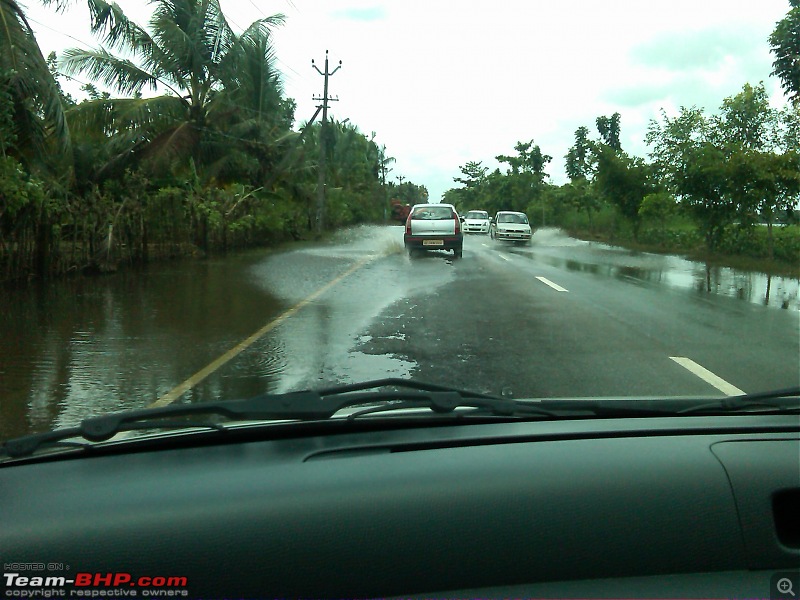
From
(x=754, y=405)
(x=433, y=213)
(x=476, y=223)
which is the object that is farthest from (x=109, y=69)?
(x=476, y=223)

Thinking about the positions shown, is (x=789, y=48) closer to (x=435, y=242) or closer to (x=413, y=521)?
(x=435, y=242)

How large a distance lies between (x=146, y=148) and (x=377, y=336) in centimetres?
1713

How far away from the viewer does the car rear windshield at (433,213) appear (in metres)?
22.8

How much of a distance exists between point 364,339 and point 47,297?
6180 mm

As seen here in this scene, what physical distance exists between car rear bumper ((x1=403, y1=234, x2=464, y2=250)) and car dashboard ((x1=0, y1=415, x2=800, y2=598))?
19.7 metres

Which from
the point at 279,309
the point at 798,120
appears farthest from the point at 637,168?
the point at 279,309

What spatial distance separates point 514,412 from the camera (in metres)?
2.89

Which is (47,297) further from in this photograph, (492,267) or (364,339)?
(492,267)

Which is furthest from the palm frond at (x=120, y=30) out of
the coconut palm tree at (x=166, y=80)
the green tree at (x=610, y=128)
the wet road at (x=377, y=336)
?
the green tree at (x=610, y=128)

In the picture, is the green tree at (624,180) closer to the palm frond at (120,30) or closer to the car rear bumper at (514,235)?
the car rear bumper at (514,235)

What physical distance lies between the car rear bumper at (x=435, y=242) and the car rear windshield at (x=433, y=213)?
0.75m

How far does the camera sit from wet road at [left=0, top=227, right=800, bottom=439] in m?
6.45

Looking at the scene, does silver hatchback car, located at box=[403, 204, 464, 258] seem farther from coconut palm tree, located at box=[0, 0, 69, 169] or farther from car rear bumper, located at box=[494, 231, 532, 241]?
car rear bumper, located at box=[494, 231, 532, 241]

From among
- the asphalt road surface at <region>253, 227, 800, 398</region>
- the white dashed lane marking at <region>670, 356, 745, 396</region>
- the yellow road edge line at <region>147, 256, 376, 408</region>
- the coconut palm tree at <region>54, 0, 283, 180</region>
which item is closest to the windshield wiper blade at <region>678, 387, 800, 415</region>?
the asphalt road surface at <region>253, 227, 800, 398</region>
